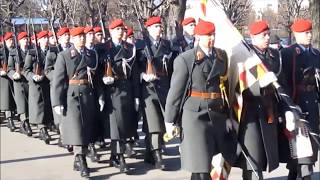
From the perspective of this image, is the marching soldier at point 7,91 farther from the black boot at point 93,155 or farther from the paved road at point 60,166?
the black boot at point 93,155

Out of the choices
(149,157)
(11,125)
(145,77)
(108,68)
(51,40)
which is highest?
(51,40)

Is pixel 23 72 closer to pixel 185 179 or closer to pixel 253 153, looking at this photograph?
pixel 185 179

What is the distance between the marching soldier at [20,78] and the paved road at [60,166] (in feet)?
3.34

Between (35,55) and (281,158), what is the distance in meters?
5.40

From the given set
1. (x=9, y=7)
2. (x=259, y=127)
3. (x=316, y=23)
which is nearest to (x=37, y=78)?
(x=259, y=127)

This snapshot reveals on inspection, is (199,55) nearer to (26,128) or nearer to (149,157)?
(149,157)

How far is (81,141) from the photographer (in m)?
7.09

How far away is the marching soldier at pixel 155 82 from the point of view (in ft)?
24.4

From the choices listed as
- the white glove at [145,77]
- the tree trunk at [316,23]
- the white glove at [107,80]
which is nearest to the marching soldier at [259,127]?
the white glove at [145,77]

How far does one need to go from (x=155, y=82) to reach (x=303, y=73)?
2.29 meters

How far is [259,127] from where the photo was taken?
5.46 meters

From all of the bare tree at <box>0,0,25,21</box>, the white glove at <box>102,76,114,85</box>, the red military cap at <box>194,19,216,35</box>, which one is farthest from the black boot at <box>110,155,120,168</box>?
the bare tree at <box>0,0,25,21</box>

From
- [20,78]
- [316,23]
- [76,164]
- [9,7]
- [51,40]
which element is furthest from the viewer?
[9,7]

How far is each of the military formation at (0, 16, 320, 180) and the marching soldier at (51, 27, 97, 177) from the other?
0.01 metres
